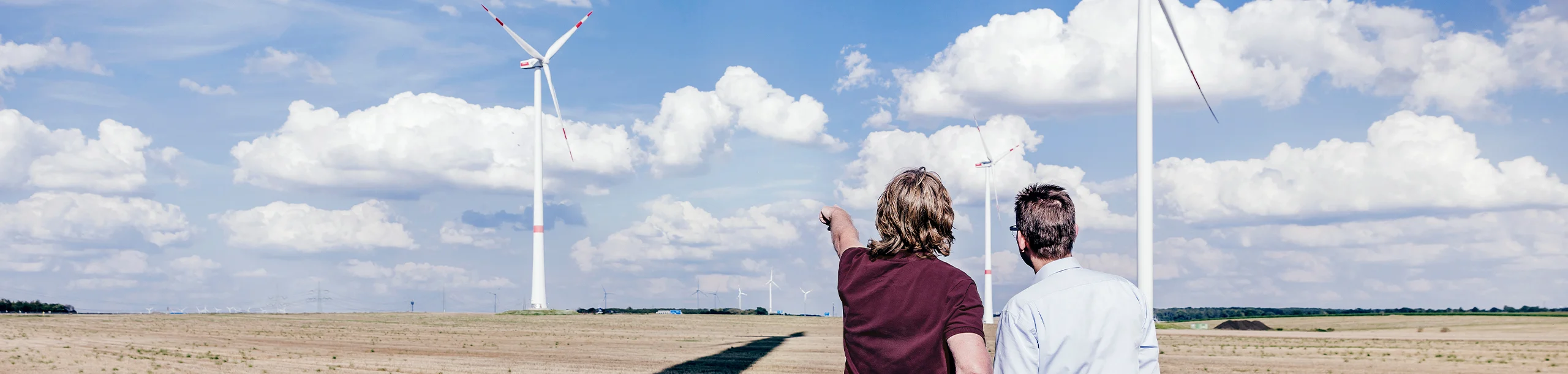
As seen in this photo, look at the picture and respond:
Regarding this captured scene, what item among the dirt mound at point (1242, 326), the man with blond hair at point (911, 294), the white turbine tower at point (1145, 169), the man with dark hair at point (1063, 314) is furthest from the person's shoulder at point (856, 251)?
the dirt mound at point (1242, 326)

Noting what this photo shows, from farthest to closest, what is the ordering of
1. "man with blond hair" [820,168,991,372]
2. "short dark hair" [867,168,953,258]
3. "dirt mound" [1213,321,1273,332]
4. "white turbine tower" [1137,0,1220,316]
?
"dirt mound" [1213,321,1273,332], "white turbine tower" [1137,0,1220,316], "short dark hair" [867,168,953,258], "man with blond hair" [820,168,991,372]

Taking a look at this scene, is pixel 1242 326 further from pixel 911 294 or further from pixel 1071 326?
pixel 911 294

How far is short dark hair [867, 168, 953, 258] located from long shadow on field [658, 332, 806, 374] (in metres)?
27.9

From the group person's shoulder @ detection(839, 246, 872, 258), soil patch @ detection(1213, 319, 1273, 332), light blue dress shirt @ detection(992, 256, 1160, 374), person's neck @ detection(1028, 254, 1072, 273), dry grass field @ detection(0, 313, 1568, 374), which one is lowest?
soil patch @ detection(1213, 319, 1273, 332)

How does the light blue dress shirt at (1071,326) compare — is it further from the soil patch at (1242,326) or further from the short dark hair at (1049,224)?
the soil patch at (1242,326)

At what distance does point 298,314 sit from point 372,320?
1760 cm

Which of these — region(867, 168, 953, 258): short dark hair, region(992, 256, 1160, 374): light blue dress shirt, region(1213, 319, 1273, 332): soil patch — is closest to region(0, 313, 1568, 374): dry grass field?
region(1213, 319, 1273, 332): soil patch

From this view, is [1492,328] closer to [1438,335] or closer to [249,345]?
[1438,335]

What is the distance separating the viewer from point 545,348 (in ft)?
149

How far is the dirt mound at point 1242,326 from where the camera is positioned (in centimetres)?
8562

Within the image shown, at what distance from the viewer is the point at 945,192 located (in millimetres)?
4691

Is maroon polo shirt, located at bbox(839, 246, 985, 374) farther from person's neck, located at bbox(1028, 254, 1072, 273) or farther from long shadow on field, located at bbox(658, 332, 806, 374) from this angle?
long shadow on field, located at bbox(658, 332, 806, 374)

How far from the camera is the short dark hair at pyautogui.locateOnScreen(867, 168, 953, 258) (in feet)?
15.0

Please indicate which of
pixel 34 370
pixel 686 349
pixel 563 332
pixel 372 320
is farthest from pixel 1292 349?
Result: pixel 372 320
